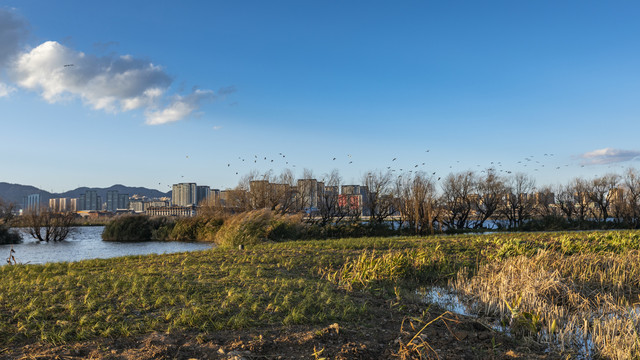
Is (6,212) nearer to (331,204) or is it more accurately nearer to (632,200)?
(331,204)

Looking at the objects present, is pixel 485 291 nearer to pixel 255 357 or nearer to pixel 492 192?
pixel 255 357

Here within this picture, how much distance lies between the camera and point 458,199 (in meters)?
37.8

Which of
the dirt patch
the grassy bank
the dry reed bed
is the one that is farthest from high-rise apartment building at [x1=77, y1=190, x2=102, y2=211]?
the dry reed bed

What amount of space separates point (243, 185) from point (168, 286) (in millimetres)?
27673

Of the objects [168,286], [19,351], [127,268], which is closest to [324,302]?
[168,286]

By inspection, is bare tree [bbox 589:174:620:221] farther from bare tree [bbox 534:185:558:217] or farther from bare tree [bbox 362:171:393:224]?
bare tree [bbox 362:171:393:224]

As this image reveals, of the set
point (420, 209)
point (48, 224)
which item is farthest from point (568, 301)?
point (48, 224)

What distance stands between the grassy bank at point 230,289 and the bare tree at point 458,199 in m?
25.8

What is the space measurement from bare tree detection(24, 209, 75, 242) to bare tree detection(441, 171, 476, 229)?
30.2 meters

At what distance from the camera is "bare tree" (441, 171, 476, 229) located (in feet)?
119

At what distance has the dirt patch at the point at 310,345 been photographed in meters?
3.91

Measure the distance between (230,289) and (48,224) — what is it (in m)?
27.7

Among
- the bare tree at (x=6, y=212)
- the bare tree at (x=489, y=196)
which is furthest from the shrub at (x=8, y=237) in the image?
the bare tree at (x=489, y=196)

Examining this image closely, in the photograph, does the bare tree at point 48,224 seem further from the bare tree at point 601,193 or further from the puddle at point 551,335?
the bare tree at point 601,193
